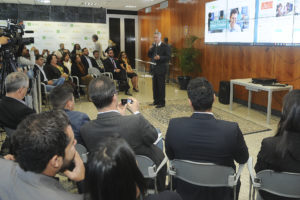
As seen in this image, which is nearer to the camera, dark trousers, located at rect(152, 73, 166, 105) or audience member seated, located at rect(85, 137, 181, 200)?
audience member seated, located at rect(85, 137, 181, 200)

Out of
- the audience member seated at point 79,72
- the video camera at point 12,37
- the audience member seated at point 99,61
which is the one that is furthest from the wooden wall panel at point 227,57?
the video camera at point 12,37

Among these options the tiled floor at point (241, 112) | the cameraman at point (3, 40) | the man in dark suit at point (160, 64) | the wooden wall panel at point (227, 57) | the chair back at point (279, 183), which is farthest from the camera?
the man in dark suit at point (160, 64)

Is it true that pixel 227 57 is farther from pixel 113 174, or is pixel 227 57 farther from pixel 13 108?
pixel 113 174

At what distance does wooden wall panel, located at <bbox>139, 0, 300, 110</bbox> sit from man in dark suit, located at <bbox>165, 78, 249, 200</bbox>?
3.76 meters

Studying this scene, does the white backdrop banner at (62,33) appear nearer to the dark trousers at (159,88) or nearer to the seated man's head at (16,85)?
the dark trousers at (159,88)

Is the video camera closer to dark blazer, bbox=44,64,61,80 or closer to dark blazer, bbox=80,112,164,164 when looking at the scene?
dark blazer, bbox=44,64,61,80

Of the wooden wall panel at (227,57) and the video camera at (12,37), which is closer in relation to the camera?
the video camera at (12,37)

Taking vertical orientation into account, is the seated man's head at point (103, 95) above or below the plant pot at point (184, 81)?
above

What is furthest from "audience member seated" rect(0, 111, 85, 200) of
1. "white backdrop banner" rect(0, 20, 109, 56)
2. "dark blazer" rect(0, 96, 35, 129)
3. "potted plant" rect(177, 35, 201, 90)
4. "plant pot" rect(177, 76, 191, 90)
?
"white backdrop banner" rect(0, 20, 109, 56)

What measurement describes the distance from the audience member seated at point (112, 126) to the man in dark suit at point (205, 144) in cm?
20

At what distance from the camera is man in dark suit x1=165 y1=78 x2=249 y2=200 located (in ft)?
5.44

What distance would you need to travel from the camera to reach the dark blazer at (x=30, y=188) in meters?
0.98

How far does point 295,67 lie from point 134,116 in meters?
4.13

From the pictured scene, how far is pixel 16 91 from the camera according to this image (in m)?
2.54
